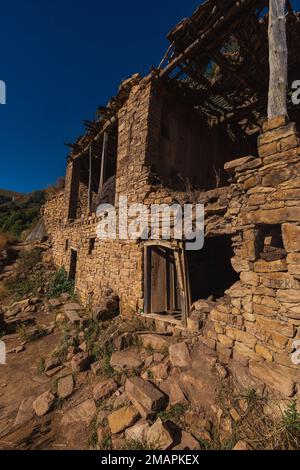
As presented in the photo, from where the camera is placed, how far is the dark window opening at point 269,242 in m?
3.29

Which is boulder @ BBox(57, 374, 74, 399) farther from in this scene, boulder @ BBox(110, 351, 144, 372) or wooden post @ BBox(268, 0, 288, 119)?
wooden post @ BBox(268, 0, 288, 119)

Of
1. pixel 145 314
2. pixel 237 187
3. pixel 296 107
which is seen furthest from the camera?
pixel 296 107

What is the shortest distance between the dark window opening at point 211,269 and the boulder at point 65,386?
3405 millimetres

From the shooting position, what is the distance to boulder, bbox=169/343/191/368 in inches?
150

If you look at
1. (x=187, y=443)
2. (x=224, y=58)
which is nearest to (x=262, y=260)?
(x=187, y=443)

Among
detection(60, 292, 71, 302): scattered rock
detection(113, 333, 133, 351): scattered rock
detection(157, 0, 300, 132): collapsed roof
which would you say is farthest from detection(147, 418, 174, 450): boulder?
detection(157, 0, 300, 132): collapsed roof

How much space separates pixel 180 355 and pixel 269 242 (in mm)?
2459

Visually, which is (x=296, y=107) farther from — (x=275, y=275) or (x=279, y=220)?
(x=275, y=275)

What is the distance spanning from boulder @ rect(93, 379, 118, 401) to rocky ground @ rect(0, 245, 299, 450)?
0.01 meters

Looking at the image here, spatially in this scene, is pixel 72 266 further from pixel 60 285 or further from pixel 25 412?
pixel 25 412

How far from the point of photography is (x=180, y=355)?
3934mm

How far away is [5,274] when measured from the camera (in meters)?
10.6
